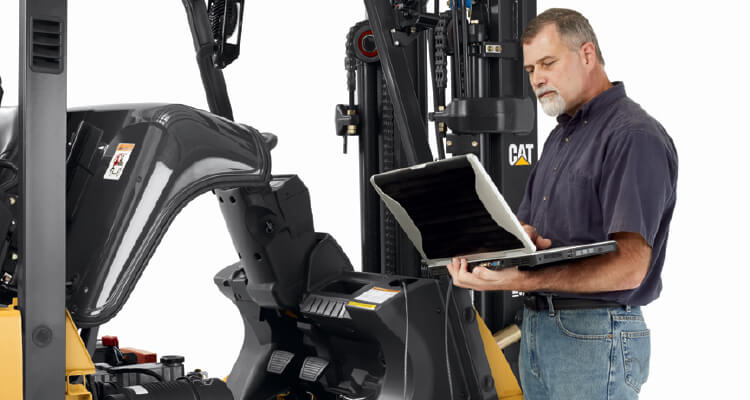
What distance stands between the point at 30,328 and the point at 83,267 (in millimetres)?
368

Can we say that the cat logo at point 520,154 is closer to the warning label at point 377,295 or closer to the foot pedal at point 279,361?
the warning label at point 377,295

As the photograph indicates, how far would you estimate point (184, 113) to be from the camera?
3660 mm

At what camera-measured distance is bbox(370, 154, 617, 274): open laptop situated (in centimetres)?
330

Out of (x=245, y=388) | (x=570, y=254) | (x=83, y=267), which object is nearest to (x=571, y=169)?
(x=570, y=254)

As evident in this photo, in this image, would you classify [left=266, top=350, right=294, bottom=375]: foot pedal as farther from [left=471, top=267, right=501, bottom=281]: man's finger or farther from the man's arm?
[left=471, top=267, right=501, bottom=281]: man's finger

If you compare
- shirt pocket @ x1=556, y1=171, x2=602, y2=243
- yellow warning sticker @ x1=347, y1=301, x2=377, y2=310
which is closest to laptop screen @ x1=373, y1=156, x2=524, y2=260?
shirt pocket @ x1=556, y1=171, x2=602, y2=243

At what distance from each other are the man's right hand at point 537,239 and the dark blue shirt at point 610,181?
0.14 feet

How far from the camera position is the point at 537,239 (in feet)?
11.6

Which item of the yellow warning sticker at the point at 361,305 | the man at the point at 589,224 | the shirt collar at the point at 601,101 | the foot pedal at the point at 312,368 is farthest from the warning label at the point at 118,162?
the foot pedal at the point at 312,368

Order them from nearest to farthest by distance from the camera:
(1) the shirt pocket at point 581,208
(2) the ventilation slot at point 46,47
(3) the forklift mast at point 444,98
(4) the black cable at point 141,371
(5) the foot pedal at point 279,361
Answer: (2) the ventilation slot at point 46,47
(1) the shirt pocket at point 581,208
(4) the black cable at point 141,371
(3) the forklift mast at point 444,98
(5) the foot pedal at point 279,361

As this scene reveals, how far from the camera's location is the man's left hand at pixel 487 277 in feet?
11.1

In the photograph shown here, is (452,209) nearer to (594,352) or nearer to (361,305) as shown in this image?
(594,352)

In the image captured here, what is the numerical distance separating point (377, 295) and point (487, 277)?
124 centimetres

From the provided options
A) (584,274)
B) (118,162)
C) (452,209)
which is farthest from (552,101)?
A: (118,162)
